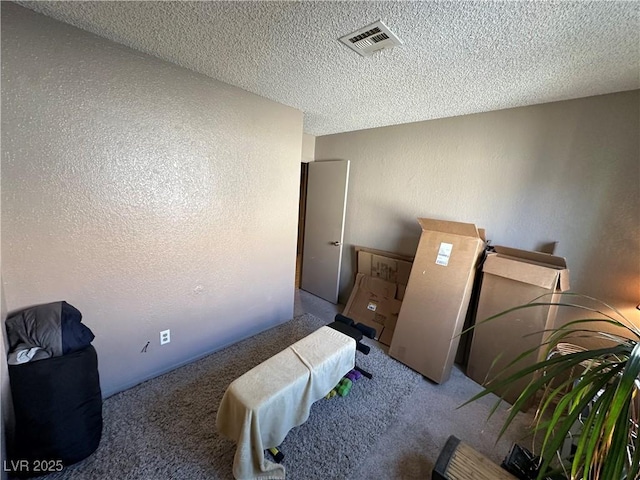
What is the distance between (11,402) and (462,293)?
2891mm

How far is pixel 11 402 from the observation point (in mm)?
1274

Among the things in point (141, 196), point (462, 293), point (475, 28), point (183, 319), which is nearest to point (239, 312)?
point (183, 319)

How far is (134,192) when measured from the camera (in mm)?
1709

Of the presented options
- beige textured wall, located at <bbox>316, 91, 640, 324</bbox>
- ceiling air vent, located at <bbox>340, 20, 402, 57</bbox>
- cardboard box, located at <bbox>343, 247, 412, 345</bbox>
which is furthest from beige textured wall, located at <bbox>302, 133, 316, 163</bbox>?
ceiling air vent, located at <bbox>340, 20, 402, 57</bbox>

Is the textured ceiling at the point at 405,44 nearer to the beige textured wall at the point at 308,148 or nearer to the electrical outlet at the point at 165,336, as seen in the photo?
the beige textured wall at the point at 308,148

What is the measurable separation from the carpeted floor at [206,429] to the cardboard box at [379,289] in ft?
2.11

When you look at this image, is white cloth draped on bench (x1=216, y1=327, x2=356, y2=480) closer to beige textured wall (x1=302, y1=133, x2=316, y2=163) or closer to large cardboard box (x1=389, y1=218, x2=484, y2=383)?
large cardboard box (x1=389, y1=218, x2=484, y2=383)

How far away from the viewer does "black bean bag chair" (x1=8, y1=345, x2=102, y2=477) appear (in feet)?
4.00

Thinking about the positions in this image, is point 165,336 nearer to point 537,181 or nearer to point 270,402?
point 270,402

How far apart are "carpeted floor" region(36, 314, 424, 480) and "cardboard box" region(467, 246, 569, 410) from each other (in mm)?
624

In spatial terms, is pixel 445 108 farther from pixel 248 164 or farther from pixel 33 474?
pixel 33 474

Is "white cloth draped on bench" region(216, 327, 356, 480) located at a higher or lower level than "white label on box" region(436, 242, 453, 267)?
lower

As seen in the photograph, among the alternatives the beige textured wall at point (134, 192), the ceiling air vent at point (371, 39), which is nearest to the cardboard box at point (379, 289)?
the beige textured wall at point (134, 192)

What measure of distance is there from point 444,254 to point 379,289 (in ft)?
3.09
